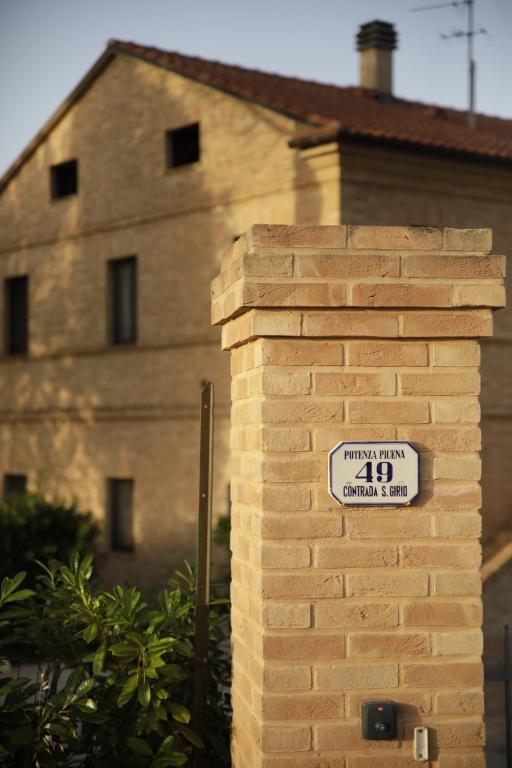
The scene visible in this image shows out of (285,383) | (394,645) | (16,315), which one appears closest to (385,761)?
(394,645)

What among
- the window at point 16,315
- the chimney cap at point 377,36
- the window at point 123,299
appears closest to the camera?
the window at point 123,299

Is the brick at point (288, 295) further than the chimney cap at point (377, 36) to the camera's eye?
No

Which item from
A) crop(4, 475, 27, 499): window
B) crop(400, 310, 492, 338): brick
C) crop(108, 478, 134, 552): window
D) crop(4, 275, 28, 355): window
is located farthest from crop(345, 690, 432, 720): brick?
crop(4, 275, 28, 355): window

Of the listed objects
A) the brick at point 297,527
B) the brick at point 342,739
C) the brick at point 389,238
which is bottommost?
the brick at point 342,739

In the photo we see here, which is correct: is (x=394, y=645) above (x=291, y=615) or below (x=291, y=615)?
below

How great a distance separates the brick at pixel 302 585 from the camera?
12.5 ft

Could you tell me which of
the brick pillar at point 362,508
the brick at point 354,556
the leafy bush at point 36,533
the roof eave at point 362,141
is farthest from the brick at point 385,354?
the roof eave at point 362,141

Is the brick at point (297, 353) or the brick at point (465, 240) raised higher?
the brick at point (465, 240)

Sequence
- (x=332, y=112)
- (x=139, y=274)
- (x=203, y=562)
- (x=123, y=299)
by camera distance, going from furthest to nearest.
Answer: (x=123, y=299), (x=139, y=274), (x=332, y=112), (x=203, y=562)

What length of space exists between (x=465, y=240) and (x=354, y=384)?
623 millimetres

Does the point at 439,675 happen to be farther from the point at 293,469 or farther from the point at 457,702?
the point at 293,469

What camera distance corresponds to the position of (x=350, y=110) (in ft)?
57.7

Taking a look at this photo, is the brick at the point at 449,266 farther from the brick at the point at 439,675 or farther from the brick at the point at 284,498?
the brick at the point at 439,675

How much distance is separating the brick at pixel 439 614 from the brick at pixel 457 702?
23 centimetres
